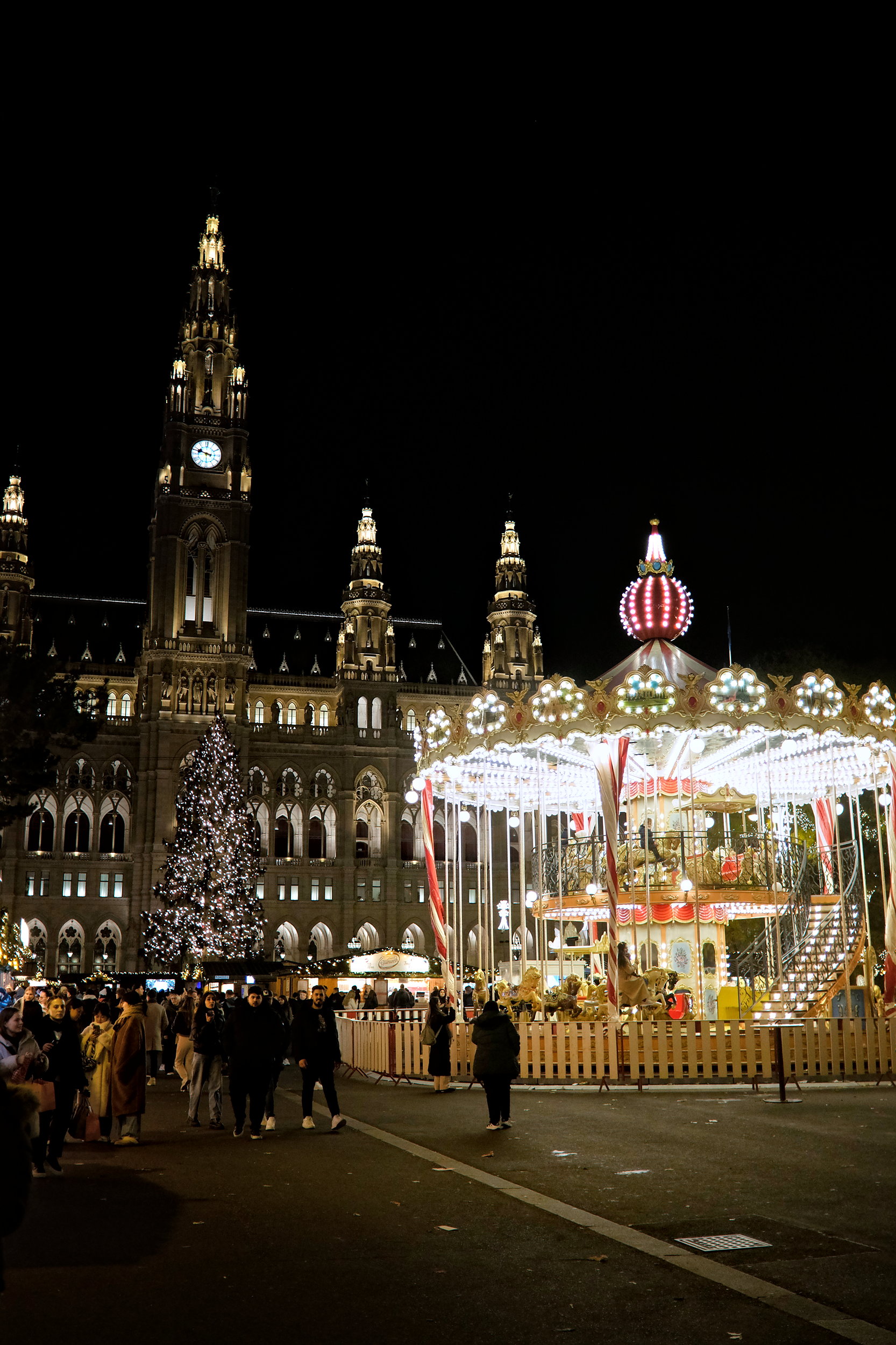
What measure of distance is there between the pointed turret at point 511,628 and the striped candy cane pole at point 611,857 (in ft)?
182

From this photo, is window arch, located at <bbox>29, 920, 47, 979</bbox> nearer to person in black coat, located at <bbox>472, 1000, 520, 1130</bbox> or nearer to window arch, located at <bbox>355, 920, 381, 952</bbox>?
window arch, located at <bbox>355, 920, 381, 952</bbox>

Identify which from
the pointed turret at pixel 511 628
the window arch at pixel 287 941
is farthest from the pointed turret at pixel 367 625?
the window arch at pixel 287 941

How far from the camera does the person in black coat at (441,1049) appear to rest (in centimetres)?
1720

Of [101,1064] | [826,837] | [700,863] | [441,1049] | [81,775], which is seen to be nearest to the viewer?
[101,1064]

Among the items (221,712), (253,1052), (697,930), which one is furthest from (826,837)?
(221,712)

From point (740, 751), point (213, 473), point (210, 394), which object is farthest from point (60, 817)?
point (740, 751)

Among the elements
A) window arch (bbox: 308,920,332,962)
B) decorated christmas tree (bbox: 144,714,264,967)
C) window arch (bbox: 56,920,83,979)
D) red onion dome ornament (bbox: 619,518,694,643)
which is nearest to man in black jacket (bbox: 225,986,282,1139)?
red onion dome ornament (bbox: 619,518,694,643)

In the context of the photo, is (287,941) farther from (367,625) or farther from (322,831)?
(367,625)

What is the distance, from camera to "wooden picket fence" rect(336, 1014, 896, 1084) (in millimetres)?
17000

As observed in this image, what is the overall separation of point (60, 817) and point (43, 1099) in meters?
60.8

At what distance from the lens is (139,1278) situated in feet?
21.5

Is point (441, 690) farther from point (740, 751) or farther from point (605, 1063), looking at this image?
point (605, 1063)

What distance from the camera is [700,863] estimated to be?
69.2 feet

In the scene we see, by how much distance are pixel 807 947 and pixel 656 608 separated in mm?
6442
